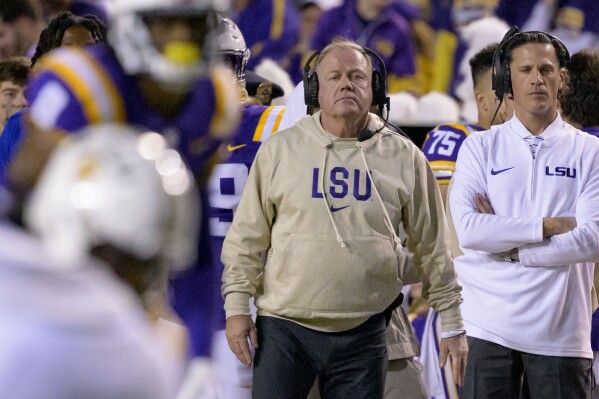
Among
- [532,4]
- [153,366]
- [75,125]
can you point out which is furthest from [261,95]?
[153,366]

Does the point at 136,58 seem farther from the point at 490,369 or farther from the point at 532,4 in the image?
the point at 532,4

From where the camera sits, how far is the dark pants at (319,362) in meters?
3.82

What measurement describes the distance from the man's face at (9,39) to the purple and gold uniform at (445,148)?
8.87 feet

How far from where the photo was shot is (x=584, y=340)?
4.15 metres

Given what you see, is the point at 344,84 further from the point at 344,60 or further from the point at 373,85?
the point at 373,85

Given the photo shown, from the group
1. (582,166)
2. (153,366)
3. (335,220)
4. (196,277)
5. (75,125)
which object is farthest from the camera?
(582,166)

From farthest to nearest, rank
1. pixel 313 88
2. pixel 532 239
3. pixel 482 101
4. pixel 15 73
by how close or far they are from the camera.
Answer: pixel 15 73 → pixel 482 101 → pixel 313 88 → pixel 532 239

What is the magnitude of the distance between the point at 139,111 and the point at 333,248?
1219 mm

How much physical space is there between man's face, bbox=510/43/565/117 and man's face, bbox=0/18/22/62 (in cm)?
323

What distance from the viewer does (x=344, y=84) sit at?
13.2 feet

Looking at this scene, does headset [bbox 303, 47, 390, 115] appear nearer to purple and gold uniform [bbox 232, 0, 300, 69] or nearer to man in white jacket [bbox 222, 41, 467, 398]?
man in white jacket [bbox 222, 41, 467, 398]

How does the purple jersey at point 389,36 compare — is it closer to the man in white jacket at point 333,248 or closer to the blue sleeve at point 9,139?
the man in white jacket at point 333,248

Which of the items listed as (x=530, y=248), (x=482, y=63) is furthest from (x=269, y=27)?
(x=530, y=248)

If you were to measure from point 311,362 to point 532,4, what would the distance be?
4.05m
